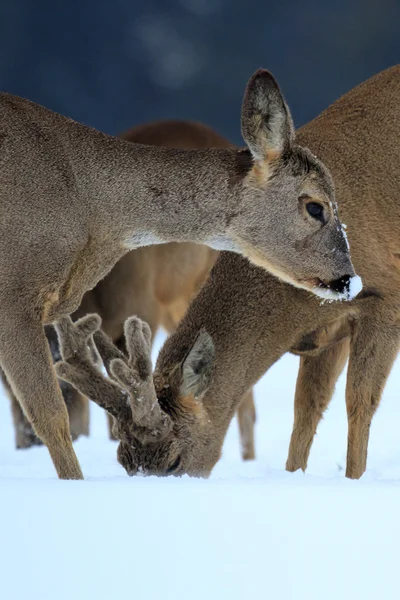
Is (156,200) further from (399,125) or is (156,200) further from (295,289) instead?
(399,125)

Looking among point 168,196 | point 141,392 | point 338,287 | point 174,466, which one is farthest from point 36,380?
point 338,287

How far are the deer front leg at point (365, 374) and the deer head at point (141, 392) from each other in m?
1.00

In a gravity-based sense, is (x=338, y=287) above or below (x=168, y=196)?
below

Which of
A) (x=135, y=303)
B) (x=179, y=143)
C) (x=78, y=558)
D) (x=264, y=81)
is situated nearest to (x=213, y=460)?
(x=264, y=81)

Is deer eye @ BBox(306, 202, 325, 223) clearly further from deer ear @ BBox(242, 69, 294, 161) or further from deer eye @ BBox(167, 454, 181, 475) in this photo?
deer eye @ BBox(167, 454, 181, 475)

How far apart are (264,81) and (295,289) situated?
1.64 meters

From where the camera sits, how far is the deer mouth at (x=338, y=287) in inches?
278

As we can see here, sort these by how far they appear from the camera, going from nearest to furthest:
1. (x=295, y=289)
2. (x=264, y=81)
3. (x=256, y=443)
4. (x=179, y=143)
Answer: (x=264, y=81), (x=295, y=289), (x=256, y=443), (x=179, y=143)

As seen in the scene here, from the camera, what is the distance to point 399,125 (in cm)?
812

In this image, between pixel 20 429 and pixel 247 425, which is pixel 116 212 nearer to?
pixel 20 429

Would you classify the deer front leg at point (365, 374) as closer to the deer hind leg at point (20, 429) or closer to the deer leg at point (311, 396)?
the deer leg at point (311, 396)

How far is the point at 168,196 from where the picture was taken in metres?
7.07

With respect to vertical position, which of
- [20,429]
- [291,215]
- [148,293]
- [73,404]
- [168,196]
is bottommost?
[20,429]

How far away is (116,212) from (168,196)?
0.33m
